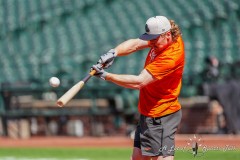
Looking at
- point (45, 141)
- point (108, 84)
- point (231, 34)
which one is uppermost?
point (231, 34)

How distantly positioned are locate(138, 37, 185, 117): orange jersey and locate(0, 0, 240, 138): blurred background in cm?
694

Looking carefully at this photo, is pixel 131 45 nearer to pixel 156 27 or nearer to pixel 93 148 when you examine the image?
pixel 156 27

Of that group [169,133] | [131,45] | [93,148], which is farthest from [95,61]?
[169,133]

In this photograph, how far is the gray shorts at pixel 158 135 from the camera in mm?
6434

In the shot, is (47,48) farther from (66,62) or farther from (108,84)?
(108,84)

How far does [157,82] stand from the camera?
638 centimetres

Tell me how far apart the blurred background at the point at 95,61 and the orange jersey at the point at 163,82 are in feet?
22.8

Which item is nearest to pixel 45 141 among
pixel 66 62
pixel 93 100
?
pixel 93 100

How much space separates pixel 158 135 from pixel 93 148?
22.1 feet

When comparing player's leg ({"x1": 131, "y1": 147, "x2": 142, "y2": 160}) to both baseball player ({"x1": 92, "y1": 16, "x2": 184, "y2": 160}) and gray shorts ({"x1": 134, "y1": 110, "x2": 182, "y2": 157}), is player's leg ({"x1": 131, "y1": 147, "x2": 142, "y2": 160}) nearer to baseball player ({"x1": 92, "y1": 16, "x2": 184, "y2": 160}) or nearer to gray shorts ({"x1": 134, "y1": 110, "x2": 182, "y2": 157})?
baseball player ({"x1": 92, "y1": 16, "x2": 184, "y2": 160})

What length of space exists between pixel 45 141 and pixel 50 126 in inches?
68.2

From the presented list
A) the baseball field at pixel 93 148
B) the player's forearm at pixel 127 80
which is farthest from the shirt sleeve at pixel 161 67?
the baseball field at pixel 93 148

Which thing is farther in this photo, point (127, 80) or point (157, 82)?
point (157, 82)

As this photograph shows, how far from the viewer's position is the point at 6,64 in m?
17.6
